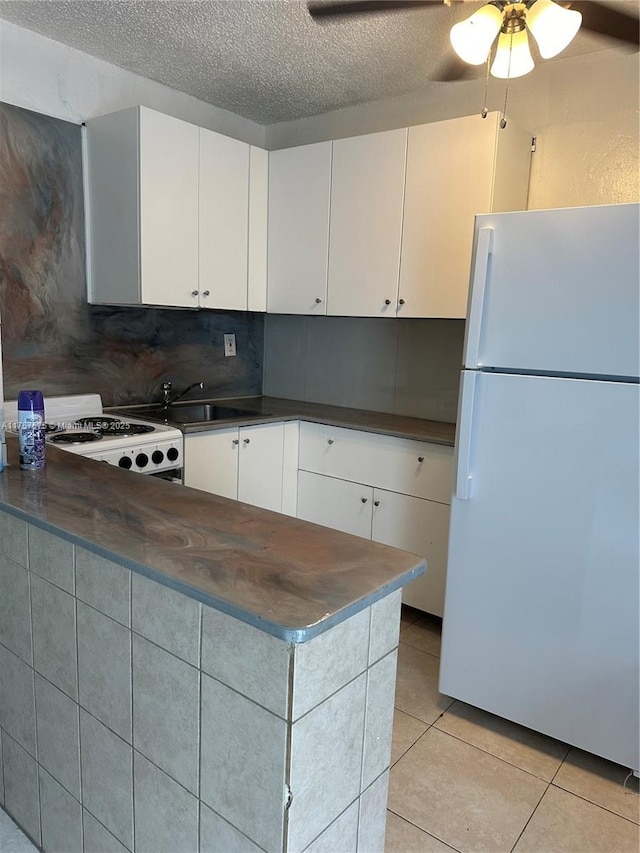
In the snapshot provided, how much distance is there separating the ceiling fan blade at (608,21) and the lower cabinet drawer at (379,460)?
1.63 m

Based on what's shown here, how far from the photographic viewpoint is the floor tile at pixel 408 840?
1.57m

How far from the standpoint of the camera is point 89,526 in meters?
1.17

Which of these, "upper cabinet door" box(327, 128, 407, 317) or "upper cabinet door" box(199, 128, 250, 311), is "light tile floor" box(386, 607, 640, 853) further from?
"upper cabinet door" box(199, 128, 250, 311)

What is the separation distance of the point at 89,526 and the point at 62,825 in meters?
0.76

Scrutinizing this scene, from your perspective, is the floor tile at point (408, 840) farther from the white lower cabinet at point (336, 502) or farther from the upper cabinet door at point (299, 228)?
the upper cabinet door at point (299, 228)

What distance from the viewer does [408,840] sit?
1.59 metres

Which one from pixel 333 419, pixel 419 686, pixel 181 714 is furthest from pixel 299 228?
pixel 181 714

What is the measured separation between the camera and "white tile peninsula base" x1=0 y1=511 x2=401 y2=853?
0.88m

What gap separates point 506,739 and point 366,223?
2.25 m

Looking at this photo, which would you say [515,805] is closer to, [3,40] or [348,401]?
[348,401]

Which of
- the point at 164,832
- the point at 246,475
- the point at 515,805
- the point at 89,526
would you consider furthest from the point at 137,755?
the point at 246,475

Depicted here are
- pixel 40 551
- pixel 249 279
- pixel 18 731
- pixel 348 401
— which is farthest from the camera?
pixel 348 401

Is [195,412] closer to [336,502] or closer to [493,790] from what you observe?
[336,502]

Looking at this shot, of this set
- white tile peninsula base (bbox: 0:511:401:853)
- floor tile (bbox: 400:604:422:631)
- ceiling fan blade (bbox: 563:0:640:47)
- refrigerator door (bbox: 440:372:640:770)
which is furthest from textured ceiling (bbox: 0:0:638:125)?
floor tile (bbox: 400:604:422:631)
